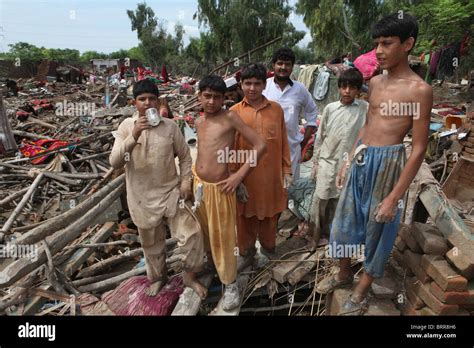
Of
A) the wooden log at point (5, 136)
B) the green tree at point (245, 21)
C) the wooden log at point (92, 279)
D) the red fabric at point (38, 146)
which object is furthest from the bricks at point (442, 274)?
the green tree at point (245, 21)

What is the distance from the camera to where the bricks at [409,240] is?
8.77 ft

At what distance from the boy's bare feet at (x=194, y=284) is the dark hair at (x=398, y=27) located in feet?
7.84

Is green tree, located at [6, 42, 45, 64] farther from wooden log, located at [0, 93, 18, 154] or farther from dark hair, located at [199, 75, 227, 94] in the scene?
dark hair, located at [199, 75, 227, 94]

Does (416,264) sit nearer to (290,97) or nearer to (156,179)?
(290,97)

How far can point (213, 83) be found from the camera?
A: 93.0 inches

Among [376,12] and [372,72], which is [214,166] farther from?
[376,12]

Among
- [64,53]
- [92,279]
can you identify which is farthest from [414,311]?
[64,53]

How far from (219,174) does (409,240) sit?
5.88ft

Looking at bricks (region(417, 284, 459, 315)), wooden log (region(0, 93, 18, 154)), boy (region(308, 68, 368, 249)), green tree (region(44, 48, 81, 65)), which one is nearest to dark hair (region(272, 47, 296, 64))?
boy (region(308, 68, 368, 249))

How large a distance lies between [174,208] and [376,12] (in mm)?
19523

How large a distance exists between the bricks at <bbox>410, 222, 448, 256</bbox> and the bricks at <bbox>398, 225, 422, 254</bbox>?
0.06 m

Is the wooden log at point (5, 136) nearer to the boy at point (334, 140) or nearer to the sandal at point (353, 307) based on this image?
the boy at point (334, 140)

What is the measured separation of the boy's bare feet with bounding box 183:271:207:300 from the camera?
2.72 m
